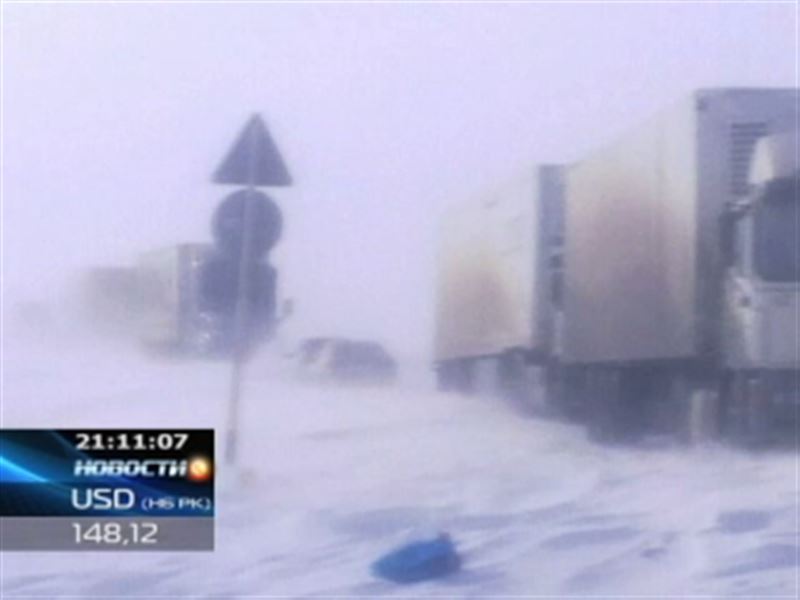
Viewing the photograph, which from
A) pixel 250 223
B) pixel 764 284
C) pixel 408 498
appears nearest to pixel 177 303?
pixel 250 223

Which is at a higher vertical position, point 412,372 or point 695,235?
point 695,235

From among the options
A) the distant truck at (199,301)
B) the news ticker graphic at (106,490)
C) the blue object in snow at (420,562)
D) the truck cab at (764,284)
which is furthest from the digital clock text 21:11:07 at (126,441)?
the truck cab at (764,284)

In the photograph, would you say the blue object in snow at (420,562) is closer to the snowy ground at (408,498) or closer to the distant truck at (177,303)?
the snowy ground at (408,498)

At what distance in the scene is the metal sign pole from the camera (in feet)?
6.99

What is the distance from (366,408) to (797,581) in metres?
0.83

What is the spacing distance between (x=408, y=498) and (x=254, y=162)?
65 cm

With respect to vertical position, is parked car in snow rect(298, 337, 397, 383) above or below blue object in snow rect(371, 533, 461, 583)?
above

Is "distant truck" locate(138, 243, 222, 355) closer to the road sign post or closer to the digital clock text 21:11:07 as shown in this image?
the road sign post

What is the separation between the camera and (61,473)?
215 centimetres

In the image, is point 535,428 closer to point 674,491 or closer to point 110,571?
point 674,491

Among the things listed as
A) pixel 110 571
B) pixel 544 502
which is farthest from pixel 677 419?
pixel 110 571

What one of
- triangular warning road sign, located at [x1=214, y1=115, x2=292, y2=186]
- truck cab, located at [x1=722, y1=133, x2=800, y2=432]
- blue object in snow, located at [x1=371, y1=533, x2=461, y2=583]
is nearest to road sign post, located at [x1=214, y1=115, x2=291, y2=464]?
triangular warning road sign, located at [x1=214, y1=115, x2=292, y2=186]

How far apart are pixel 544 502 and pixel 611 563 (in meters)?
0.17

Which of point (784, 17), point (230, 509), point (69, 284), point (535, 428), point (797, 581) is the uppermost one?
point (784, 17)
